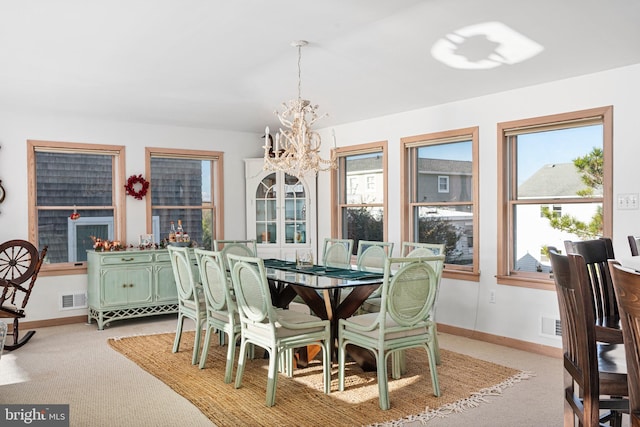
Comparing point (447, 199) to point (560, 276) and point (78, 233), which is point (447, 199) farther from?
point (78, 233)

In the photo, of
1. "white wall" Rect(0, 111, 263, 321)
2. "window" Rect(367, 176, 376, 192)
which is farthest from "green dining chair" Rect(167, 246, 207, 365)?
"window" Rect(367, 176, 376, 192)

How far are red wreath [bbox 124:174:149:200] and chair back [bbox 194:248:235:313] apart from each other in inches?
108

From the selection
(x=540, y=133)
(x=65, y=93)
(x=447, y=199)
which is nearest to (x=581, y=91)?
(x=540, y=133)

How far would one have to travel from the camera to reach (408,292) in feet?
11.8

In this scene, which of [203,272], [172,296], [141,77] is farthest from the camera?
[172,296]

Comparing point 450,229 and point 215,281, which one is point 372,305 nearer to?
point 215,281

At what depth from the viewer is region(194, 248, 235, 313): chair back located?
4.09 m

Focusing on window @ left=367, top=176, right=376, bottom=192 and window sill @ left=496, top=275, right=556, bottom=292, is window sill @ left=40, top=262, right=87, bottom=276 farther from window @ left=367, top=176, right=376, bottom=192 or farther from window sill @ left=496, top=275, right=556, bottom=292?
window sill @ left=496, top=275, right=556, bottom=292

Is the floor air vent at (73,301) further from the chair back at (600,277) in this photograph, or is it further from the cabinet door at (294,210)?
the chair back at (600,277)

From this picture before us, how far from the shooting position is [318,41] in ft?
13.0

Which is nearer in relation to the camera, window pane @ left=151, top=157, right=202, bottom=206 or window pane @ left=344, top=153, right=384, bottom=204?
window pane @ left=344, top=153, right=384, bottom=204

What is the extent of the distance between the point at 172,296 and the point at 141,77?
2.78 m

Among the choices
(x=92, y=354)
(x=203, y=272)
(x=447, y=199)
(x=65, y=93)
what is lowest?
(x=92, y=354)

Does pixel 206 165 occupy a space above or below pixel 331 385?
above
